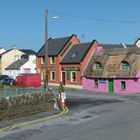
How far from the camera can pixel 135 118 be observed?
2409 cm

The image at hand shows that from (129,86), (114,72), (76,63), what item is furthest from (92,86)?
(129,86)

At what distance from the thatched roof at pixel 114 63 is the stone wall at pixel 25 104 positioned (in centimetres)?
2331

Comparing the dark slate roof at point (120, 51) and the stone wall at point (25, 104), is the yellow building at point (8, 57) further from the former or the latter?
the stone wall at point (25, 104)

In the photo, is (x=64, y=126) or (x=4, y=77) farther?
(x=4, y=77)

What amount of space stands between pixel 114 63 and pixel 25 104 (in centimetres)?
2979

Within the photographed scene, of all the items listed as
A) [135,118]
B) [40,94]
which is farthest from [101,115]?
[40,94]

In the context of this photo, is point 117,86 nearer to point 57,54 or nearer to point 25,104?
point 57,54

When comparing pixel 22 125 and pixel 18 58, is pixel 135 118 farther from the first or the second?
pixel 18 58

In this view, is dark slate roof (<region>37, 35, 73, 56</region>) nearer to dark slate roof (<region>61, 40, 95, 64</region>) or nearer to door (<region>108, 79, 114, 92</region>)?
dark slate roof (<region>61, 40, 95, 64</region>)

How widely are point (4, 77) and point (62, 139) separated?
48.5 m

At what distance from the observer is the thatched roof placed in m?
52.7

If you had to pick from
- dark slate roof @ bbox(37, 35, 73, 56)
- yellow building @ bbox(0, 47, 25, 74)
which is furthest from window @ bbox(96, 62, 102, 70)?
yellow building @ bbox(0, 47, 25, 74)

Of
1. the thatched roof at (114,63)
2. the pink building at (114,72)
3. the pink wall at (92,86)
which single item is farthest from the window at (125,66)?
the pink wall at (92,86)

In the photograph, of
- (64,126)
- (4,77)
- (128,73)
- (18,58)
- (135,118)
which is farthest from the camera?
(18,58)
